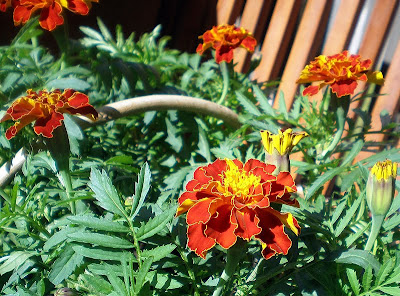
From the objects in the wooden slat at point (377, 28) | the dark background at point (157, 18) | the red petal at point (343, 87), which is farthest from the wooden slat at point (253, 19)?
the red petal at point (343, 87)

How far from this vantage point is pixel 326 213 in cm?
65

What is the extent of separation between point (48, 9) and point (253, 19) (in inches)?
44.9

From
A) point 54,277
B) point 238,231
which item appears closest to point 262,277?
point 238,231

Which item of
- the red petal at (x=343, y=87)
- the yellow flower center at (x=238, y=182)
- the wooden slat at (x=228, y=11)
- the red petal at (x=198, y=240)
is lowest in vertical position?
the red petal at (x=198, y=240)

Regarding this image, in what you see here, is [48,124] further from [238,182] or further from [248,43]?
[248,43]

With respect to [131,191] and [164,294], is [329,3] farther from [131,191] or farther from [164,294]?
[164,294]

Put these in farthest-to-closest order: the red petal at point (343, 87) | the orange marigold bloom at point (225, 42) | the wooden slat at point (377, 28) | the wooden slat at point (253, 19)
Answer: the wooden slat at point (253, 19)
the wooden slat at point (377, 28)
the orange marigold bloom at point (225, 42)
the red petal at point (343, 87)

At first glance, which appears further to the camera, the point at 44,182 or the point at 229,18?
the point at 229,18

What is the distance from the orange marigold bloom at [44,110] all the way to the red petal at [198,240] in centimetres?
23

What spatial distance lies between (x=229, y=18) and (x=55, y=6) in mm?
1130

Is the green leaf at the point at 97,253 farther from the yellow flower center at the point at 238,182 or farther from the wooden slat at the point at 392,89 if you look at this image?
the wooden slat at the point at 392,89

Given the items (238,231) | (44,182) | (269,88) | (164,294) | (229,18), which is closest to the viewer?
(238,231)

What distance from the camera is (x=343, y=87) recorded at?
2.67 ft

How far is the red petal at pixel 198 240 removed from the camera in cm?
46
